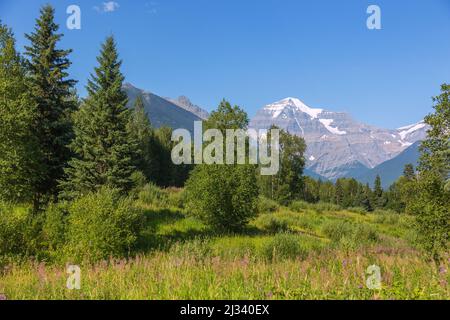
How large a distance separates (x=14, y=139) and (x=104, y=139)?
5784 millimetres

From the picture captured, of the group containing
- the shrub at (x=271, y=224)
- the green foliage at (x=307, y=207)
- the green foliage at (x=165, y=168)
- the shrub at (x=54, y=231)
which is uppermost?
the green foliage at (x=165, y=168)

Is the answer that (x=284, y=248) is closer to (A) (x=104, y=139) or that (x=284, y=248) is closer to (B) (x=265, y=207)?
(A) (x=104, y=139)

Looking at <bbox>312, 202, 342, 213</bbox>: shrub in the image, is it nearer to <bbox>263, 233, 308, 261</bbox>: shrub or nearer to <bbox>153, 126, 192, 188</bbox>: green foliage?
<bbox>153, 126, 192, 188</bbox>: green foliage

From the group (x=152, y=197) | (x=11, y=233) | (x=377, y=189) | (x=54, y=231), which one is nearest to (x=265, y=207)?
(x=152, y=197)

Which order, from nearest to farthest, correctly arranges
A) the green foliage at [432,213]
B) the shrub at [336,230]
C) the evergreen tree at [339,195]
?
the green foliage at [432,213]
the shrub at [336,230]
the evergreen tree at [339,195]

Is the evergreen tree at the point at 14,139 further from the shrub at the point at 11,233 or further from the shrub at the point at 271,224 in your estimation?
the shrub at the point at 271,224

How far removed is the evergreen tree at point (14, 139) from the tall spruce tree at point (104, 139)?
8.65ft

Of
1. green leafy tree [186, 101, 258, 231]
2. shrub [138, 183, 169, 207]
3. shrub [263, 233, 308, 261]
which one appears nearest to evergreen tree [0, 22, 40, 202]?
shrub [138, 183, 169, 207]

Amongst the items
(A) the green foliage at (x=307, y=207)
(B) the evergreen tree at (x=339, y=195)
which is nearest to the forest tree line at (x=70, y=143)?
(A) the green foliage at (x=307, y=207)

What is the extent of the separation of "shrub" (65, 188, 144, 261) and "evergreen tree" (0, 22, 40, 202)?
228 inches

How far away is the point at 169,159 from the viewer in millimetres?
57062

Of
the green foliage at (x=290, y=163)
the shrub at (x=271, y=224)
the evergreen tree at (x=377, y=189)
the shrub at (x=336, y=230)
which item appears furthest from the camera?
the evergreen tree at (x=377, y=189)

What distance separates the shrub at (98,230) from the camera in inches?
486

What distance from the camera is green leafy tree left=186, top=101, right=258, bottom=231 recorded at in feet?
66.3
